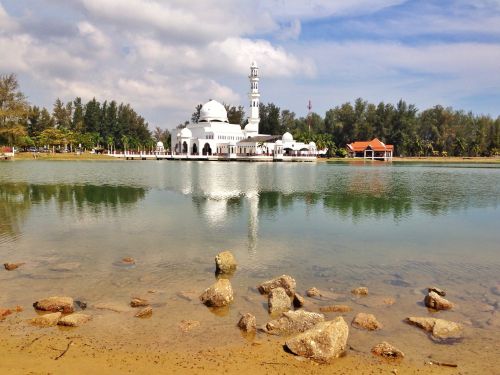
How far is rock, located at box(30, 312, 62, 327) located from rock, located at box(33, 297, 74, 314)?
0.52 metres

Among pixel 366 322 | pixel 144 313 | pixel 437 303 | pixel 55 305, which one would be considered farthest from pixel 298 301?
pixel 55 305

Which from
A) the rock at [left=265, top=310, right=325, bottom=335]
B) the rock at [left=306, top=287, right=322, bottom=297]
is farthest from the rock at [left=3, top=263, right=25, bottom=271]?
the rock at [left=306, top=287, right=322, bottom=297]

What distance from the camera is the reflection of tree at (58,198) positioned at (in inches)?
937

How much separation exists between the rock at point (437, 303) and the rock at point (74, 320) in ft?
27.4

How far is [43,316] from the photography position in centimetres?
980

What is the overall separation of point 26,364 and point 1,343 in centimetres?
122

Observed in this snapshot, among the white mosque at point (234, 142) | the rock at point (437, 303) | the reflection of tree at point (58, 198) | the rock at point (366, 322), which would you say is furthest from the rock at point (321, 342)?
the white mosque at point (234, 142)

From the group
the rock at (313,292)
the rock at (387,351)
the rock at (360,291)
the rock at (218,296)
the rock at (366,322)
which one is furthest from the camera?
the rock at (360,291)

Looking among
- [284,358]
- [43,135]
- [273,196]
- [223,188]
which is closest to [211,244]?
[284,358]

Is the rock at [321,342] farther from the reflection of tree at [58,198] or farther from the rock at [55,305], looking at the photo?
the reflection of tree at [58,198]

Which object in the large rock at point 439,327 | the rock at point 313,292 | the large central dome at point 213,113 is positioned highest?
the large central dome at point 213,113

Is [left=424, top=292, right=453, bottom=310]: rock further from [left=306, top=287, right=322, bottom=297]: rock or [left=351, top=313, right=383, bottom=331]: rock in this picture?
[left=306, top=287, right=322, bottom=297]: rock

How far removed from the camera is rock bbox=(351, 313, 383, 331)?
9836 millimetres

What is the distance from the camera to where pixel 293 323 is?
9664 millimetres
